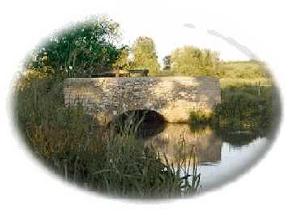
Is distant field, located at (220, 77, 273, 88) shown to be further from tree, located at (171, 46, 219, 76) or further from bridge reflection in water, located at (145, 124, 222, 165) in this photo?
bridge reflection in water, located at (145, 124, 222, 165)

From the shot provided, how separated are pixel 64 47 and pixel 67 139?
1.11ft

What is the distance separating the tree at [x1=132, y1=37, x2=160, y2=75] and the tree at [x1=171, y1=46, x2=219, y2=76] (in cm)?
5

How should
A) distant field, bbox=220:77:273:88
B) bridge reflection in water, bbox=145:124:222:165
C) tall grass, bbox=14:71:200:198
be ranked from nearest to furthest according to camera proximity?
distant field, bbox=220:77:273:88 < tall grass, bbox=14:71:200:198 < bridge reflection in water, bbox=145:124:222:165

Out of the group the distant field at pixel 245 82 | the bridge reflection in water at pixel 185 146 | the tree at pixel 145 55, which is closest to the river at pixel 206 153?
the bridge reflection in water at pixel 185 146

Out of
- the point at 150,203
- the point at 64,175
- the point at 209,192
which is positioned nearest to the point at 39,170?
the point at 64,175

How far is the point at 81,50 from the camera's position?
147 cm

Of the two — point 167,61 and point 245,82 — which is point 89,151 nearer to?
point 167,61

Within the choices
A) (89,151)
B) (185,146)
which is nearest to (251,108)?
(185,146)

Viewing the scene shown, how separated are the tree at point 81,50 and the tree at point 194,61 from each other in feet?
0.50

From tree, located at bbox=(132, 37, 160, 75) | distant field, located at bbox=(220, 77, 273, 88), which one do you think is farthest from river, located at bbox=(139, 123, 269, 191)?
tree, located at bbox=(132, 37, 160, 75)

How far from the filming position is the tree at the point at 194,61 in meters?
1.31

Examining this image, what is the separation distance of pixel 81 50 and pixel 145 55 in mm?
203

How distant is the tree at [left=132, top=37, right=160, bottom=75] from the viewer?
51.2 inches

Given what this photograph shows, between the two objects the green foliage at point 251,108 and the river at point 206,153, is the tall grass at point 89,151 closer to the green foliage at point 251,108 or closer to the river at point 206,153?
the river at point 206,153
